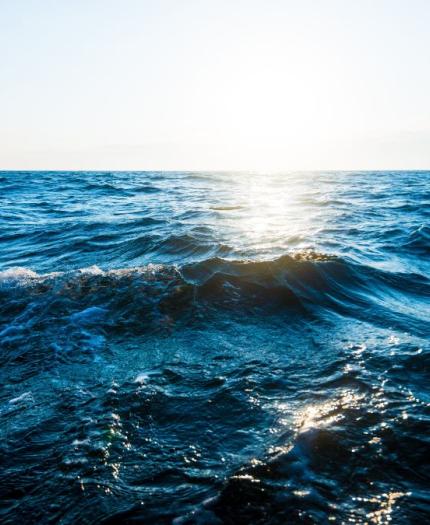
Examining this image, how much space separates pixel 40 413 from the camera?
130 inches

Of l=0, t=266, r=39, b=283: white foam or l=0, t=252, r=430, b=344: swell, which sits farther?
l=0, t=266, r=39, b=283: white foam

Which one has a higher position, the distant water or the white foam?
the white foam

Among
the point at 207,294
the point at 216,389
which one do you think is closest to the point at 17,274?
the point at 207,294

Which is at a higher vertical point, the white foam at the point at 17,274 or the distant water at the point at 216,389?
the white foam at the point at 17,274

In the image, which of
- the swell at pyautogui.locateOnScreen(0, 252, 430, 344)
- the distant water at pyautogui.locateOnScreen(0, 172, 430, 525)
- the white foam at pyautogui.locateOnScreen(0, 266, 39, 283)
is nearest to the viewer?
the distant water at pyautogui.locateOnScreen(0, 172, 430, 525)

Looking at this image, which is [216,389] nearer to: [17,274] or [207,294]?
[207,294]

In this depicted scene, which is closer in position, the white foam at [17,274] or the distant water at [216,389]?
the distant water at [216,389]

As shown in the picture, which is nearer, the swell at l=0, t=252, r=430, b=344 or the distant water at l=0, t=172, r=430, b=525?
the distant water at l=0, t=172, r=430, b=525

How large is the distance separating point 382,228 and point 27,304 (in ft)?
34.7

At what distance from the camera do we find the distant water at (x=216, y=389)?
2408 mm

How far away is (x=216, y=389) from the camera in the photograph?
11.8 ft

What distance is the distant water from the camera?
2.41 meters

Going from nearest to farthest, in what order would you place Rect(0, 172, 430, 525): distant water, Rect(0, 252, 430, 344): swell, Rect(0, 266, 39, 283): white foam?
Rect(0, 172, 430, 525): distant water, Rect(0, 252, 430, 344): swell, Rect(0, 266, 39, 283): white foam

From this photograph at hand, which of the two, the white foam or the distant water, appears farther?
the white foam
